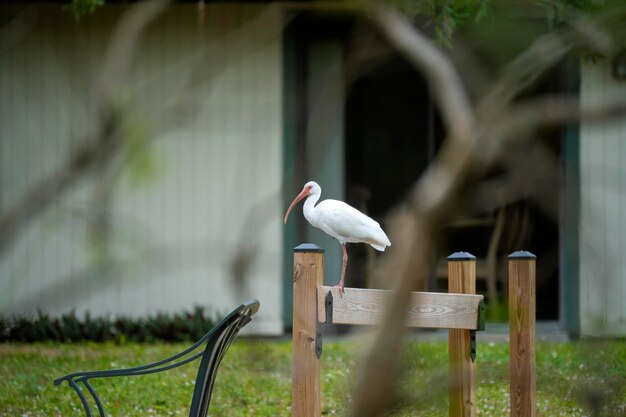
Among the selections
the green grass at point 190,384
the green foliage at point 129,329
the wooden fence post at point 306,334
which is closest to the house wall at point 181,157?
the green foliage at point 129,329

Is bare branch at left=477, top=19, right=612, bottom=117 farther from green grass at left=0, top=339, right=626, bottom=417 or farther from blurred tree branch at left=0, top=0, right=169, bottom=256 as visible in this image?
green grass at left=0, top=339, right=626, bottom=417

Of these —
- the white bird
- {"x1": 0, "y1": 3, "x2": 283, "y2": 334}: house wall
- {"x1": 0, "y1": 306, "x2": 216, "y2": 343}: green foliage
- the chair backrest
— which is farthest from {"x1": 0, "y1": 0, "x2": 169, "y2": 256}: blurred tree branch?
{"x1": 0, "y1": 306, "x2": 216, "y2": 343}: green foliage

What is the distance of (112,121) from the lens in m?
1.50

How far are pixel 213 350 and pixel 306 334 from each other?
891 mm

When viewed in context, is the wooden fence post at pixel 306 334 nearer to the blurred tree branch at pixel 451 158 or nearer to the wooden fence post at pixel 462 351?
the wooden fence post at pixel 462 351

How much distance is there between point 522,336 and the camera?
17.2ft

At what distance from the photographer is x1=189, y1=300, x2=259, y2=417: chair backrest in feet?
13.8

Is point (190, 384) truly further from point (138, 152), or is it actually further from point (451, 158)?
point (451, 158)

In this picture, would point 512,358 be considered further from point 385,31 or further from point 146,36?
point 146,36

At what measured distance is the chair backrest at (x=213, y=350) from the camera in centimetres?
422

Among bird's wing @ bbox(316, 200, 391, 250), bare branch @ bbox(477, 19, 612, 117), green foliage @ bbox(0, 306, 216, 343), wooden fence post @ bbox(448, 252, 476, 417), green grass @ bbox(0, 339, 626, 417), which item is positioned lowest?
green grass @ bbox(0, 339, 626, 417)

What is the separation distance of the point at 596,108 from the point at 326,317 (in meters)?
3.94

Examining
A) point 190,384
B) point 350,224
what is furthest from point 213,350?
point 190,384

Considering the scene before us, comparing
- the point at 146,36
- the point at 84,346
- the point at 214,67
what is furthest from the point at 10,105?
the point at 214,67
